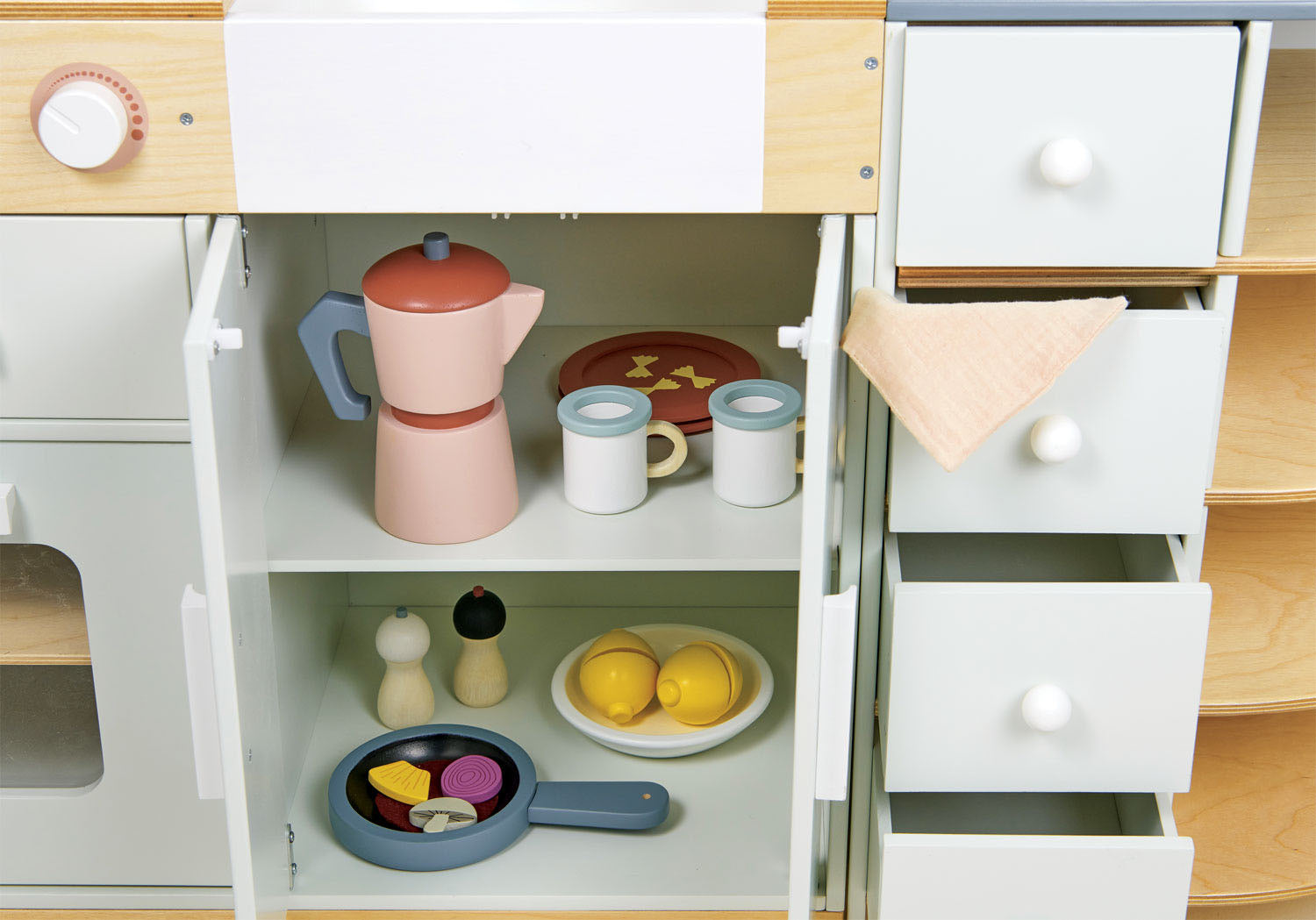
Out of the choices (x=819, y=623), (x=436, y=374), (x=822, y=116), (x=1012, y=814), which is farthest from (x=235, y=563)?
(x=1012, y=814)

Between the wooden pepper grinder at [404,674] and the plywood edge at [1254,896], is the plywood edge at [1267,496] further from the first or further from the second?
the wooden pepper grinder at [404,674]

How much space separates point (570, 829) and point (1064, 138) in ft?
2.54

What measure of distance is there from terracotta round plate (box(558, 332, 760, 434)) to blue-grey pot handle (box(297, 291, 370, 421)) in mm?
278

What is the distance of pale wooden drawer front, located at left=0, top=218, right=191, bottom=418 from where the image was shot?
3.79 ft

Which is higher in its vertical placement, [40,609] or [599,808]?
[40,609]

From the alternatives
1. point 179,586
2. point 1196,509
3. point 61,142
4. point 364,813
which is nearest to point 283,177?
point 61,142

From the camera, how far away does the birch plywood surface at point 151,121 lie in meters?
1.08

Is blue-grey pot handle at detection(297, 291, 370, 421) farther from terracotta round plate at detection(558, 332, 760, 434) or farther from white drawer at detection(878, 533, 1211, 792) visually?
white drawer at detection(878, 533, 1211, 792)

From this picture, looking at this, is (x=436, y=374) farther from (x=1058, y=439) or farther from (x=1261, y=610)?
(x=1261, y=610)

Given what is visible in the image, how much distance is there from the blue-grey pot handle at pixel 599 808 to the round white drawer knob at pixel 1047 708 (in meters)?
0.38

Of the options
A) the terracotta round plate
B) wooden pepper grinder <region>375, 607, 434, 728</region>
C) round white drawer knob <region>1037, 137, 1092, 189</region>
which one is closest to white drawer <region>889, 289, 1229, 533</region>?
round white drawer knob <region>1037, 137, 1092, 189</region>

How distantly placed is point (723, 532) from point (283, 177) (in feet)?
1.53

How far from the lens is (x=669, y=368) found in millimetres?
1551

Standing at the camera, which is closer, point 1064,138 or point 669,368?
point 1064,138
